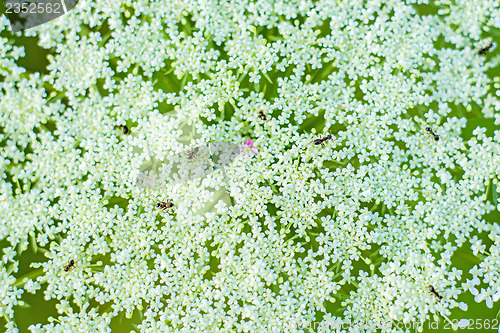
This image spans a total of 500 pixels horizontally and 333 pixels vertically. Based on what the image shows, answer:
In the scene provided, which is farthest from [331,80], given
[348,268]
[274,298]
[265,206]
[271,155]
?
[274,298]

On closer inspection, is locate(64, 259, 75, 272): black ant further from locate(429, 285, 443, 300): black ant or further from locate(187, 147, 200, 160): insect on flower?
locate(429, 285, 443, 300): black ant

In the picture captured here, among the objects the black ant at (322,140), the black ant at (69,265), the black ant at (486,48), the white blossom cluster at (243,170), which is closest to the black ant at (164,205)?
the white blossom cluster at (243,170)

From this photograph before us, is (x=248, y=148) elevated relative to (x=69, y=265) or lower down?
elevated

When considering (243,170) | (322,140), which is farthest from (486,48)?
(243,170)

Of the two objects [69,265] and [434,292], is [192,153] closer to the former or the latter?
[69,265]

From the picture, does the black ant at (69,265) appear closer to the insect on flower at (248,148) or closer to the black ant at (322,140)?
the insect on flower at (248,148)

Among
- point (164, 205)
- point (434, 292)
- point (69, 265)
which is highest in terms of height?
point (164, 205)

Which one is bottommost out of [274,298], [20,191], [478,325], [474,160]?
[478,325]

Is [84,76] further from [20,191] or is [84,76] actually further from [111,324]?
[111,324]
